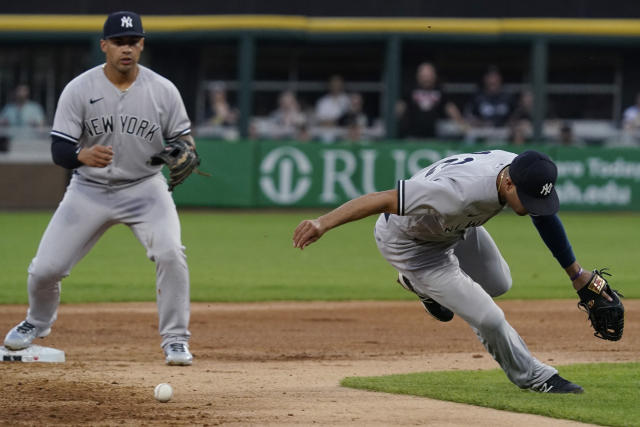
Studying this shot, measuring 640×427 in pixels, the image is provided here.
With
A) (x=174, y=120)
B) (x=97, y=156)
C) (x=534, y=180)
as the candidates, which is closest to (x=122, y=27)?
(x=174, y=120)

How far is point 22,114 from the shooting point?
20.4 m

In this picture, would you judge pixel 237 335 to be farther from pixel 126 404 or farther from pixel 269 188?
pixel 269 188

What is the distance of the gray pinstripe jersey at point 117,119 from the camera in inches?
273

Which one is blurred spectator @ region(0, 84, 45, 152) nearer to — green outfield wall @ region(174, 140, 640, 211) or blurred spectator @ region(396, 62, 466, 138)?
green outfield wall @ region(174, 140, 640, 211)

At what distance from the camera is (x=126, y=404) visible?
231 inches

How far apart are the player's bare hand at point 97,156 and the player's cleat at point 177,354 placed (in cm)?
120

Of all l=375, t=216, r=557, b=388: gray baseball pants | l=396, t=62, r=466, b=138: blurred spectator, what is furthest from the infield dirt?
l=396, t=62, r=466, b=138: blurred spectator

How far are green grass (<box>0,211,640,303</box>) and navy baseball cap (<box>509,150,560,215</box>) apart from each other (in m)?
5.19

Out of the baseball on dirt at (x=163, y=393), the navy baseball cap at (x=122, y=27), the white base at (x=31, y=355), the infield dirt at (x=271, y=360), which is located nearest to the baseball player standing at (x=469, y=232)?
the infield dirt at (x=271, y=360)

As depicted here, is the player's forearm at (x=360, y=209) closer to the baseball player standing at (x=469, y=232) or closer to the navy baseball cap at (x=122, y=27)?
the baseball player standing at (x=469, y=232)

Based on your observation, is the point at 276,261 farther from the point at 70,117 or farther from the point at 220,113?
the point at 220,113

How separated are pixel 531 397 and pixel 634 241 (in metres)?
9.82

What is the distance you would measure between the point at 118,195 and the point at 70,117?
0.55m

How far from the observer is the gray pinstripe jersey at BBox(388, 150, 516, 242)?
5.46 meters
